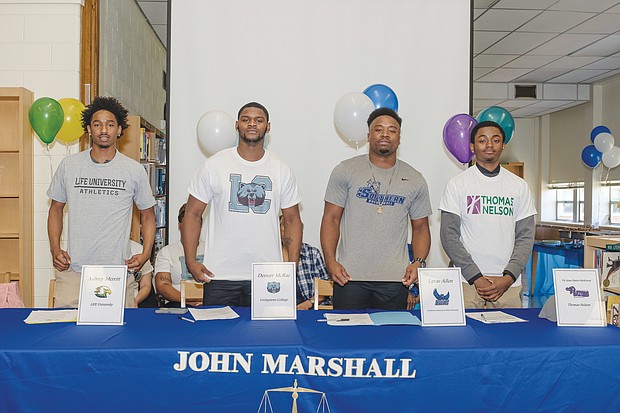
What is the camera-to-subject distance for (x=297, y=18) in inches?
184

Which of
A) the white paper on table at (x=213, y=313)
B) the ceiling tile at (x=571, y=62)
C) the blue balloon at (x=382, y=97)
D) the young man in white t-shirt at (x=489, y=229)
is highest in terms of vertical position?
the ceiling tile at (x=571, y=62)

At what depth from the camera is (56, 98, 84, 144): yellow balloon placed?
405 cm

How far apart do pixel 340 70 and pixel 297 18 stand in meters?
0.52

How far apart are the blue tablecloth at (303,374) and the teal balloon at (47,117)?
223 cm

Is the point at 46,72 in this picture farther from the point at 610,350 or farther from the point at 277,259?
the point at 610,350

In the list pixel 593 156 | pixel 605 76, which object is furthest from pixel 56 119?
pixel 605 76

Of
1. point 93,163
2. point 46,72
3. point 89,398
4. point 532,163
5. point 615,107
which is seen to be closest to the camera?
point 89,398

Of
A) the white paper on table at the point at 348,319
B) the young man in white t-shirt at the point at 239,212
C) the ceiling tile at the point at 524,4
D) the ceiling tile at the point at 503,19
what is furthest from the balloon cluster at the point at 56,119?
the ceiling tile at the point at 503,19

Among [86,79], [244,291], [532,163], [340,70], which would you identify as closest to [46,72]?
[86,79]

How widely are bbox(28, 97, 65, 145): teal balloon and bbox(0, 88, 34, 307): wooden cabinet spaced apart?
39 cm

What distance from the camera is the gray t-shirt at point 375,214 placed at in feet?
9.82

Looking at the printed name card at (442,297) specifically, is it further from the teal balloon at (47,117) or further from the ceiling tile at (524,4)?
the ceiling tile at (524,4)

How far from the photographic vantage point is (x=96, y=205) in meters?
3.05

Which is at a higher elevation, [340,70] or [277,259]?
[340,70]
